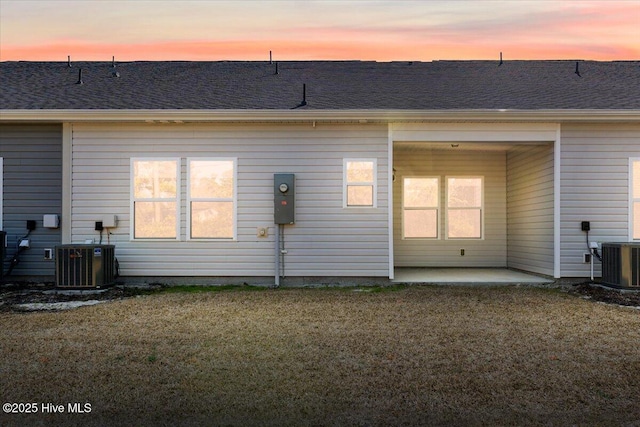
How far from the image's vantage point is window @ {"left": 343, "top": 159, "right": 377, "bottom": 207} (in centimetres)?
930

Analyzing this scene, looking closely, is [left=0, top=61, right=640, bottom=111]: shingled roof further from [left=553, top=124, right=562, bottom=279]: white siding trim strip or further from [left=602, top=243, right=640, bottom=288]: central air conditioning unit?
[left=602, top=243, right=640, bottom=288]: central air conditioning unit

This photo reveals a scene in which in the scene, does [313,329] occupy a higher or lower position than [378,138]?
lower

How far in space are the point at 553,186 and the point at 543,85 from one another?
9.32ft

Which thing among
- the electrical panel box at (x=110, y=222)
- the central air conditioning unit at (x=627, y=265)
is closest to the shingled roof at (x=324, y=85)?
the electrical panel box at (x=110, y=222)

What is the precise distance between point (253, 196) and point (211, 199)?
717 mm

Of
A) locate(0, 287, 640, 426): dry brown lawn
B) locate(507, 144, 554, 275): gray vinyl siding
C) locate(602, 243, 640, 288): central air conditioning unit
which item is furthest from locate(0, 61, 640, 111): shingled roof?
locate(0, 287, 640, 426): dry brown lawn

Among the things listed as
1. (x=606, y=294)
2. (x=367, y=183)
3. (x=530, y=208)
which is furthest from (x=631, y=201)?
(x=367, y=183)

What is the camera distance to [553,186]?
946 centimetres

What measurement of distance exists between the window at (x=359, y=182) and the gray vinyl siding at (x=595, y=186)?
3.24 metres

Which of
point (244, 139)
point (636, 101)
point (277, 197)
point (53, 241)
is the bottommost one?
point (53, 241)

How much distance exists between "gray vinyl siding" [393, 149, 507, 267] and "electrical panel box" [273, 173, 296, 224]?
3.59 metres

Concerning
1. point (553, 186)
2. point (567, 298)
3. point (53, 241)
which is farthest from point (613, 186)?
point (53, 241)

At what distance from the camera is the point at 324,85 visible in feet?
36.2

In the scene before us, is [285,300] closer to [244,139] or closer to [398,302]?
[398,302]
